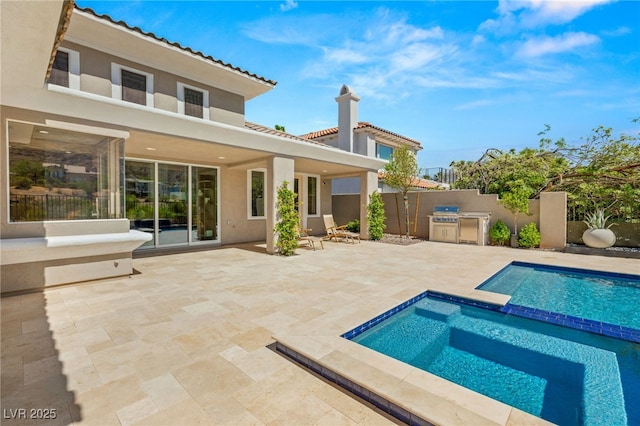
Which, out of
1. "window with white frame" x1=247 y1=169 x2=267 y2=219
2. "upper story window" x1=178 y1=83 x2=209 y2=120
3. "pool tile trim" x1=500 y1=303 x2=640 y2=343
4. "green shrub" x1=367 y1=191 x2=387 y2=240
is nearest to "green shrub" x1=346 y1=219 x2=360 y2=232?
"green shrub" x1=367 y1=191 x2=387 y2=240

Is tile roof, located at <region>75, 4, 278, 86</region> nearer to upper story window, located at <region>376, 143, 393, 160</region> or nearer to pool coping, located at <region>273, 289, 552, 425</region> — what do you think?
pool coping, located at <region>273, 289, 552, 425</region>

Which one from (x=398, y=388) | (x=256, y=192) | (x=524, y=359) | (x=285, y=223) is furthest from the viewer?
(x=256, y=192)

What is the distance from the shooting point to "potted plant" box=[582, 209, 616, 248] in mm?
11242

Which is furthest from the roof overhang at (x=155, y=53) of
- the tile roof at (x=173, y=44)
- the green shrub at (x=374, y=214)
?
the green shrub at (x=374, y=214)

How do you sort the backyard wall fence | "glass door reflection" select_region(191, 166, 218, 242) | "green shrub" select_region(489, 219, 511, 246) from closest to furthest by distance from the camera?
1. "glass door reflection" select_region(191, 166, 218, 242)
2. the backyard wall fence
3. "green shrub" select_region(489, 219, 511, 246)

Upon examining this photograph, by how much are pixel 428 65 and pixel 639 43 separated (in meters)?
7.66

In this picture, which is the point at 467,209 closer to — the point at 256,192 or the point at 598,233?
the point at 598,233

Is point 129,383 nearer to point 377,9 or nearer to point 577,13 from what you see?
point 377,9

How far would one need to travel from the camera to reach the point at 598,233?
1135 centimetres

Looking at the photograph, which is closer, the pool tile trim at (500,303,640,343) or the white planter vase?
the pool tile trim at (500,303,640,343)

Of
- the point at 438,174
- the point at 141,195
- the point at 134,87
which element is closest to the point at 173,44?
the point at 134,87

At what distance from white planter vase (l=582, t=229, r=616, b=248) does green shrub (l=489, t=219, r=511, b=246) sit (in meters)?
2.61

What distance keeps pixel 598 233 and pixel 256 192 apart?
13.9 metres

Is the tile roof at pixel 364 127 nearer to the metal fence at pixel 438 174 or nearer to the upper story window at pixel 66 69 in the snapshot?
the metal fence at pixel 438 174
